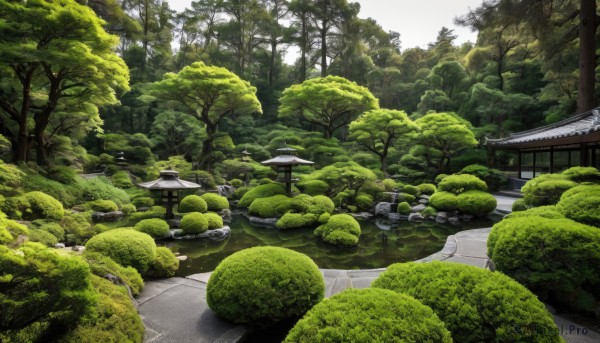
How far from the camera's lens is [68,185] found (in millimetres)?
10242

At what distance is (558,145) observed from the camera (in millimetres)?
12023

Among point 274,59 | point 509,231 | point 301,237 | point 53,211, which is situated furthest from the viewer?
point 274,59

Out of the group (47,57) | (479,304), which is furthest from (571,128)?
(47,57)

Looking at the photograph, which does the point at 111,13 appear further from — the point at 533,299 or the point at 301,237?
the point at 533,299

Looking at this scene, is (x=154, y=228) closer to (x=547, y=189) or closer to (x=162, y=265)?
(x=162, y=265)

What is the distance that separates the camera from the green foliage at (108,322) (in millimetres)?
2475

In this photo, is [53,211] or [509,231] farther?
[53,211]

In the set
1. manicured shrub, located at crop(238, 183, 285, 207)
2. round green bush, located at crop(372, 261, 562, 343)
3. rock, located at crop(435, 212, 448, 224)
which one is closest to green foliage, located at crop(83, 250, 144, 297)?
round green bush, located at crop(372, 261, 562, 343)

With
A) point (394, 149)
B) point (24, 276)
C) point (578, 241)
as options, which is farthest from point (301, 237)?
point (394, 149)

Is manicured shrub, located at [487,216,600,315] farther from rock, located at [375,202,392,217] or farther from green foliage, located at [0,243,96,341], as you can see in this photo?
rock, located at [375,202,392,217]

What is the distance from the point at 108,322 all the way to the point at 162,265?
2.35 m

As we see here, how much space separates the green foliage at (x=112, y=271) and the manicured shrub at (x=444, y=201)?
11.0 m

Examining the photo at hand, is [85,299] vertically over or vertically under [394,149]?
under

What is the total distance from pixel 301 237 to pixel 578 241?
23.3 feet
